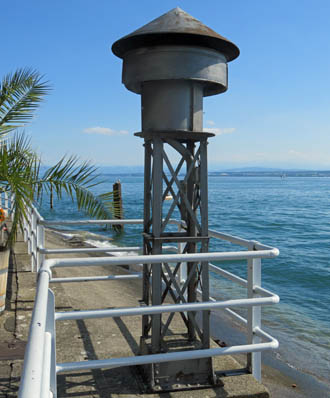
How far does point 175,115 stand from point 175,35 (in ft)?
2.40

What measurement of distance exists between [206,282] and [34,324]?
2893 mm

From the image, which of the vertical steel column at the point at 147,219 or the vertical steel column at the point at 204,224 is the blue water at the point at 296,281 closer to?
the vertical steel column at the point at 204,224

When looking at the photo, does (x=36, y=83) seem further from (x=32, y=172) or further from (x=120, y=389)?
(x=120, y=389)

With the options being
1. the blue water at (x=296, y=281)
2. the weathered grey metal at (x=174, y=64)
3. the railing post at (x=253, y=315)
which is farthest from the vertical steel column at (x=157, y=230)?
the blue water at (x=296, y=281)

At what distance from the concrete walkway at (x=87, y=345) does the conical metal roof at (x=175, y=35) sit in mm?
3187

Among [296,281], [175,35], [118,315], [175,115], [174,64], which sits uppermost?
[175,35]

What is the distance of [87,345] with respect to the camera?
488 cm

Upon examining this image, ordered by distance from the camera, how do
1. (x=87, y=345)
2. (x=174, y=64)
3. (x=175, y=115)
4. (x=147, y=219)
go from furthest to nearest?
(x=87, y=345)
(x=147, y=219)
(x=175, y=115)
(x=174, y=64)

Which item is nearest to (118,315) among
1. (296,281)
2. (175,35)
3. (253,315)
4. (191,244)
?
(191,244)

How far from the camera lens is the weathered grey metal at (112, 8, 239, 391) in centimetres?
404

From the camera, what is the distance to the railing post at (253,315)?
412 centimetres

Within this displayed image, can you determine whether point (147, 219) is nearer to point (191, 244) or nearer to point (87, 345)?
point (191, 244)

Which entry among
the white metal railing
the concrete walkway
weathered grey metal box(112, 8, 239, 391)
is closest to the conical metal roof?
weathered grey metal box(112, 8, 239, 391)

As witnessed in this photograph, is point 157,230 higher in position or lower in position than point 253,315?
higher
